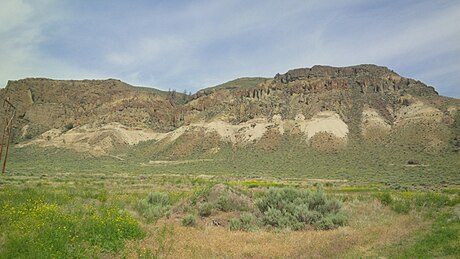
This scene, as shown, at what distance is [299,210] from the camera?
16469 millimetres

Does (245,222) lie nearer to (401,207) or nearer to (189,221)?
(189,221)

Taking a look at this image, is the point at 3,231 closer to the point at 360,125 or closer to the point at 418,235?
the point at 418,235

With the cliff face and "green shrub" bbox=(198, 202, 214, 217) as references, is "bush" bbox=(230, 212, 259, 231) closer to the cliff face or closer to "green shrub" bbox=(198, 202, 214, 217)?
"green shrub" bbox=(198, 202, 214, 217)

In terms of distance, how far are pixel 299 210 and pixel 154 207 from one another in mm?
6945

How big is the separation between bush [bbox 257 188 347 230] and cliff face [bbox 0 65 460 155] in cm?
6259

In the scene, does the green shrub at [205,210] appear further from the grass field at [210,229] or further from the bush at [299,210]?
the bush at [299,210]

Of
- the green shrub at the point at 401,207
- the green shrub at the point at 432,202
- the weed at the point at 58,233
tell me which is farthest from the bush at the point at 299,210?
the green shrub at the point at 432,202

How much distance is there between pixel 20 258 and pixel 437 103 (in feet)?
306

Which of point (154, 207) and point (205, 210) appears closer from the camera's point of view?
point (205, 210)

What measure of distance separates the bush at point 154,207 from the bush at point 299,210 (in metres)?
4.75

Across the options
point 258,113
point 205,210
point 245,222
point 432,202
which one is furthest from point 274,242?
point 258,113

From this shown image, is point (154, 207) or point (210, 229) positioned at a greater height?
point (154, 207)

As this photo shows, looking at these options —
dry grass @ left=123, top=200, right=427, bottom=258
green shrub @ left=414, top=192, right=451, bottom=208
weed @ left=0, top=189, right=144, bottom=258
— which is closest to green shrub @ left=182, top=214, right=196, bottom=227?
dry grass @ left=123, top=200, right=427, bottom=258

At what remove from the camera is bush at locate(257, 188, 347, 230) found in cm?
1580
